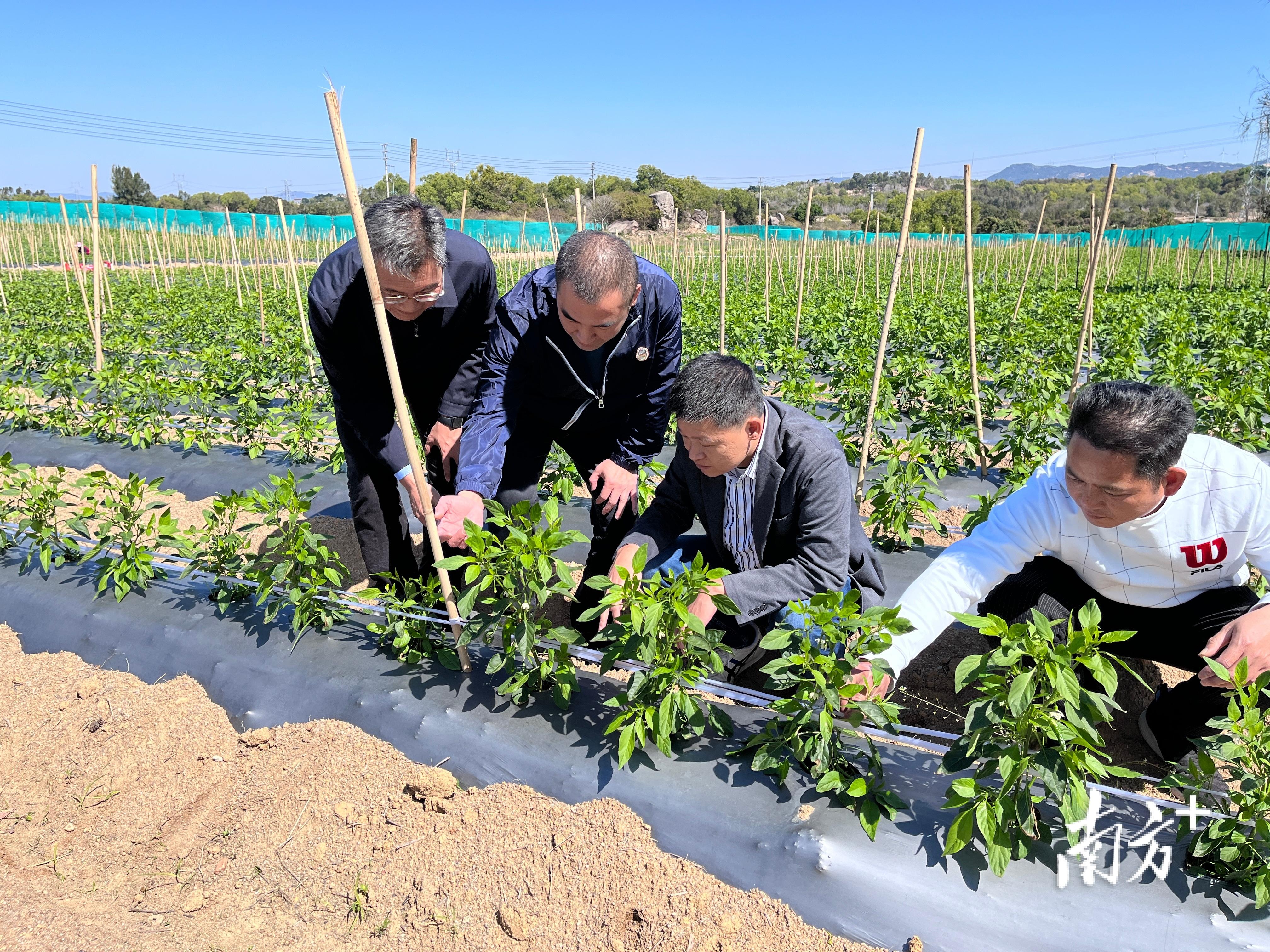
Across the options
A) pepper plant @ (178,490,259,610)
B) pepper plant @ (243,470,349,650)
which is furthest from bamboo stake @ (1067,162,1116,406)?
pepper plant @ (178,490,259,610)

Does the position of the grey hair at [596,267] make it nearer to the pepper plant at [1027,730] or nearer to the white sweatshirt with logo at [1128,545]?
the white sweatshirt with logo at [1128,545]

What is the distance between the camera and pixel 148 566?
290cm

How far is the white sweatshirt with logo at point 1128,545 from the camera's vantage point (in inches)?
77.8

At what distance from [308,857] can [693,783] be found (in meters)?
1.02

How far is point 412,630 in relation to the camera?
2441 millimetres

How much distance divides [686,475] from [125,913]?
1.84 m

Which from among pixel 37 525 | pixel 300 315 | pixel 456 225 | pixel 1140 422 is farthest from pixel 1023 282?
pixel 456 225

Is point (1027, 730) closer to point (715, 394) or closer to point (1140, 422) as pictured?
point (1140, 422)

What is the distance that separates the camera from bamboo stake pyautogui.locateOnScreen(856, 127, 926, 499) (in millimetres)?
3471

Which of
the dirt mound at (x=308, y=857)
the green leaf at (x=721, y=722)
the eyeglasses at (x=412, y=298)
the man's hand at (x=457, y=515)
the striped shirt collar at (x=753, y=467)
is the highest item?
the eyeglasses at (x=412, y=298)

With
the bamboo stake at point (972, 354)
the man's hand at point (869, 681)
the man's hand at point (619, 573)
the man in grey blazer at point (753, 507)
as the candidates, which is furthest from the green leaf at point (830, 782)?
the bamboo stake at point (972, 354)

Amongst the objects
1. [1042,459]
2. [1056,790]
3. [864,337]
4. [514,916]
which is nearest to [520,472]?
[514,916]

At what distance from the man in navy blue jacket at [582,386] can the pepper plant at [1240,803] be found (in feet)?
5.50

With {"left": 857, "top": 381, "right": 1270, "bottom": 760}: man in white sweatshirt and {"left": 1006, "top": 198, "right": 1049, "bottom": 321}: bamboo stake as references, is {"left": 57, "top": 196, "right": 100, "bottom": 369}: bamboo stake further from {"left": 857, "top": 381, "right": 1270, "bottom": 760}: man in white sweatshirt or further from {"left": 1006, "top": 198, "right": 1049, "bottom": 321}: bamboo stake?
{"left": 1006, "top": 198, "right": 1049, "bottom": 321}: bamboo stake
